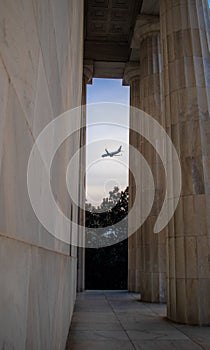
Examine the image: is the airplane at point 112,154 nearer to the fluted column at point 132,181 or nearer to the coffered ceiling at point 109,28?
the fluted column at point 132,181

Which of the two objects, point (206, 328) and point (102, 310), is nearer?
point (206, 328)

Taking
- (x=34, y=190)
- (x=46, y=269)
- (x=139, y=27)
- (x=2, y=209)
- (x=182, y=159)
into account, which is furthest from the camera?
(x=139, y=27)

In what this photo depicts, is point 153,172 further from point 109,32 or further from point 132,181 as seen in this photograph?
point 109,32

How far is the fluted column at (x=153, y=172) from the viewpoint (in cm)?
2592

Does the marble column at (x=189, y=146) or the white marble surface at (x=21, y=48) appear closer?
the white marble surface at (x=21, y=48)

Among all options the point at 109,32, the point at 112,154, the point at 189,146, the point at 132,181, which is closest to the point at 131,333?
the point at 189,146

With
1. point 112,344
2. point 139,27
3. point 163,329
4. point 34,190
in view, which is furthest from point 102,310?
point 139,27

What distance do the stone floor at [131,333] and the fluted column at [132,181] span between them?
1432cm

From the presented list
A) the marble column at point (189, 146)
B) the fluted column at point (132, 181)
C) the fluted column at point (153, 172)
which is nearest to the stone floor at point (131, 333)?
the marble column at point (189, 146)

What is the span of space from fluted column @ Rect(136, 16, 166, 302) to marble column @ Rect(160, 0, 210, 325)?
8809 millimetres

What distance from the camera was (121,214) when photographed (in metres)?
65.1

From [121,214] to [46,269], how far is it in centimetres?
6078

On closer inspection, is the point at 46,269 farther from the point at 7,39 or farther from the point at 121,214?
the point at 121,214

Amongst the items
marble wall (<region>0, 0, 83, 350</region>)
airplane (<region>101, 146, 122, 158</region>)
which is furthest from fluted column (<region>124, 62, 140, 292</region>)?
marble wall (<region>0, 0, 83, 350</region>)
